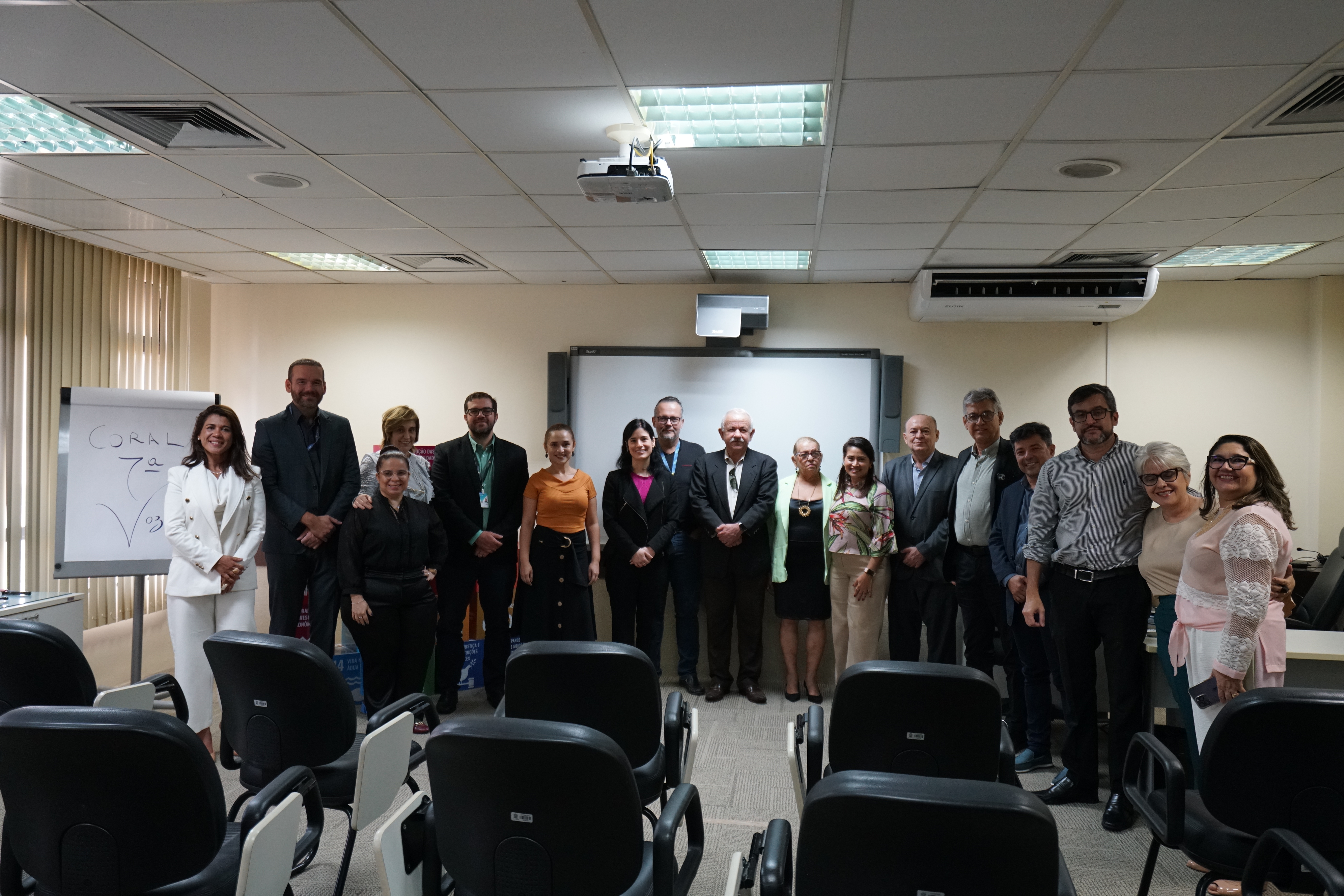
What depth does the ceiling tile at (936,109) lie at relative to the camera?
254 cm

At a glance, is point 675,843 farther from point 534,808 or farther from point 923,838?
point 923,838

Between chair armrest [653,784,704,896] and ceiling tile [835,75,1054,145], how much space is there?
2093 mm

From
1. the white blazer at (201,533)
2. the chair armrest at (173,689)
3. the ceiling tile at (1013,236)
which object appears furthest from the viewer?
the ceiling tile at (1013,236)

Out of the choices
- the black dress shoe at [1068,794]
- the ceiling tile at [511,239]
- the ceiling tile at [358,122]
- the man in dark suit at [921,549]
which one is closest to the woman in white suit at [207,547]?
the ceiling tile at [358,122]

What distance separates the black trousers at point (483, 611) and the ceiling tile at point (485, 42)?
2767mm

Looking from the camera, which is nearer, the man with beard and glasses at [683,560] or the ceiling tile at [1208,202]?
the ceiling tile at [1208,202]

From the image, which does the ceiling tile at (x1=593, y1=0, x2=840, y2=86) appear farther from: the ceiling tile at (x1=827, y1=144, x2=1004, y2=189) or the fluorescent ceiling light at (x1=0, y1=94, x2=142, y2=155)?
the fluorescent ceiling light at (x1=0, y1=94, x2=142, y2=155)

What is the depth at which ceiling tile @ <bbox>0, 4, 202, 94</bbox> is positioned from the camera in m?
2.24

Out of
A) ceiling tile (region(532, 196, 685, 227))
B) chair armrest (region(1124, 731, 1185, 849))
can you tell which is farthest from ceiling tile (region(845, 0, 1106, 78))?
chair armrest (region(1124, 731, 1185, 849))

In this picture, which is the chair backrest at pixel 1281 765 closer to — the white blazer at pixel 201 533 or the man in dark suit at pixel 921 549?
the man in dark suit at pixel 921 549

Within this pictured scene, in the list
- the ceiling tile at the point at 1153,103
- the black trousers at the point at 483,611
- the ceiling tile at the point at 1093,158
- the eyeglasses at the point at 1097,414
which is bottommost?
the black trousers at the point at 483,611

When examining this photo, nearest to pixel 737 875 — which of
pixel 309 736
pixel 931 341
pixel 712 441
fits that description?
pixel 309 736

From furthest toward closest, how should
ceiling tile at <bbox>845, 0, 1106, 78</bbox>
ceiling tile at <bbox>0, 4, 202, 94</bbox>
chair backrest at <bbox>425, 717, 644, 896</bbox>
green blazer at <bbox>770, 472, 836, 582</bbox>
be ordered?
green blazer at <bbox>770, 472, 836, 582</bbox>, ceiling tile at <bbox>0, 4, 202, 94</bbox>, ceiling tile at <bbox>845, 0, 1106, 78</bbox>, chair backrest at <bbox>425, 717, 644, 896</bbox>

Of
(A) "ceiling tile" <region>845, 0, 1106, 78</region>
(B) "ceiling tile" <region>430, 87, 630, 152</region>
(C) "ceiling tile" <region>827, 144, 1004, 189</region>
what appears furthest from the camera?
(C) "ceiling tile" <region>827, 144, 1004, 189</region>
